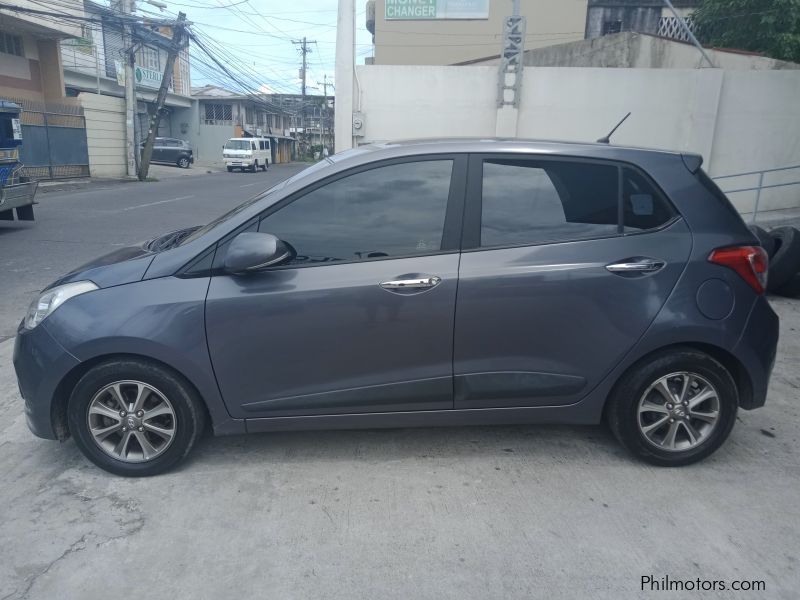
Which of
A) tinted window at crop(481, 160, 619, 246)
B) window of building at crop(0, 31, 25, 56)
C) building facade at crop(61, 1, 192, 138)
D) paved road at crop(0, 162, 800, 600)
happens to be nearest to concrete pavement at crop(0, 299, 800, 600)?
paved road at crop(0, 162, 800, 600)

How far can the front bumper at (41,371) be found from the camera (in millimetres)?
3293

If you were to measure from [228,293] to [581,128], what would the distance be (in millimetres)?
10192

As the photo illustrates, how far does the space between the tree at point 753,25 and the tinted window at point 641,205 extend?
13.4 metres

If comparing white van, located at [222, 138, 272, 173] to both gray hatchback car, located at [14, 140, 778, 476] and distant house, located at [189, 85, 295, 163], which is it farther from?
gray hatchback car, located at [14, 140, 778, 476]

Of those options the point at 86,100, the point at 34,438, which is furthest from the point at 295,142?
the point at 34,438

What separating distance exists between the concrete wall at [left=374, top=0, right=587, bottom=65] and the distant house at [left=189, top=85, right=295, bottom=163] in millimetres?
26750

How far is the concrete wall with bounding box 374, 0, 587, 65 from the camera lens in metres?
27.5

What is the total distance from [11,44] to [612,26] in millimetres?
24913

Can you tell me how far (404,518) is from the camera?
10.3ft

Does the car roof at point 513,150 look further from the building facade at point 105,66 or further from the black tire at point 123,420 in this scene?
the building facade at point 105,66

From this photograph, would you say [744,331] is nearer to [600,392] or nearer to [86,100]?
[600,392]

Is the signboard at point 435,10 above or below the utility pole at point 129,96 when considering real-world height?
above

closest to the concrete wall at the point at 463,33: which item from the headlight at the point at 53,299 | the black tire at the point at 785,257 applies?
the black tire at the point at 785,257

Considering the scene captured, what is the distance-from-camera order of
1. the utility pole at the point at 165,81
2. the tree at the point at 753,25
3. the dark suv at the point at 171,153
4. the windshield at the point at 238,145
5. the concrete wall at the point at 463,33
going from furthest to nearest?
the windshield at the point at 238,145
the dark suv at the point at 171,153
the concrete wall at the point at 463,33
the utility pole at the point at 165,81
the tree at the point at 753,25
